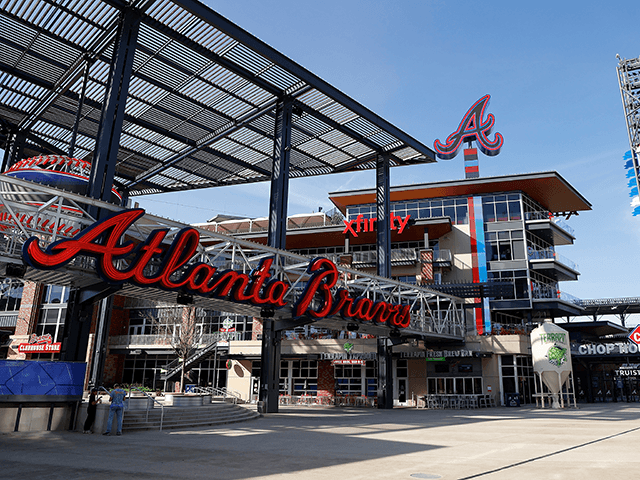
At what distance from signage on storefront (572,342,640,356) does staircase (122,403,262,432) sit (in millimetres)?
27985

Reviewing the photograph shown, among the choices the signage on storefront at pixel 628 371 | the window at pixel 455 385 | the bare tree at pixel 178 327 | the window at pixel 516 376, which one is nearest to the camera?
the window at pixel 516 376

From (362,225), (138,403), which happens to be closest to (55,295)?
(362,225)

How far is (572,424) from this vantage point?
2170 centimetres

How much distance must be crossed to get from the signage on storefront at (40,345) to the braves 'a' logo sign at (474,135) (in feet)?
137

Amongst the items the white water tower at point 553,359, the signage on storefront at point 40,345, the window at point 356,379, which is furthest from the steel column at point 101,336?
the white water tower at point 553,359

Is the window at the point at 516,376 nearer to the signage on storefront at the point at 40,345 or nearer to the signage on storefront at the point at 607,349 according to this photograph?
the signage on storefront at the point at 607,349

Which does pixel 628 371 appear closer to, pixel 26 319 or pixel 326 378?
pixel 326 378

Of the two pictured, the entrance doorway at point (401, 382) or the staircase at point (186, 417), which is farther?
the entrance doorway at point (401, 382)

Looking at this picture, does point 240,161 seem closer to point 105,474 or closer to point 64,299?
point 64,299

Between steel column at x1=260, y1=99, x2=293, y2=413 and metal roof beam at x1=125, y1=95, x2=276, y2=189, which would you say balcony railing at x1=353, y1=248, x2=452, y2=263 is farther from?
steel column at x1=260, y1=99, x2=293, y2=413

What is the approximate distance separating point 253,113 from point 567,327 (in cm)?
4177

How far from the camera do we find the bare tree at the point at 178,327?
43500 millimetres

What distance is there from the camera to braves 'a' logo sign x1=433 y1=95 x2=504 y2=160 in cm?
5378

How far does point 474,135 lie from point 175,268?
42.0m
